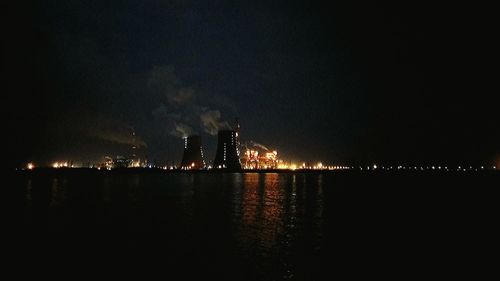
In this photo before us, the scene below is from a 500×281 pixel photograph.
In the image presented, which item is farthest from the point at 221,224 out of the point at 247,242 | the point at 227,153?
the point at 227,153

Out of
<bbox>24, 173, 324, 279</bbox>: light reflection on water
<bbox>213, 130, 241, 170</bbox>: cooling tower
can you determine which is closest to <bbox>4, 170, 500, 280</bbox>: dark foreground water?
<bbox>24, 173, 324, 279</bbox>: light reflection on water

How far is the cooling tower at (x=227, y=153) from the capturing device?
169m

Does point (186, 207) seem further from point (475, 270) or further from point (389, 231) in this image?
point (475, 270)

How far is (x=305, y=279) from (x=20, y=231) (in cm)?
1511

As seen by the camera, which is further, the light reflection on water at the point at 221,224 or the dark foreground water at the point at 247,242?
the light reflection on water at the point at 221,224

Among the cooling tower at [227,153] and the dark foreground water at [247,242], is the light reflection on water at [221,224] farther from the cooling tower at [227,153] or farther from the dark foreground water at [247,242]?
the cooling tower at [227,153]

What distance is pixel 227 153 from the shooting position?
175 meters

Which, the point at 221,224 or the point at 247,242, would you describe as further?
the point at 221,224

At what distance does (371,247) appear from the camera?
1741 cm

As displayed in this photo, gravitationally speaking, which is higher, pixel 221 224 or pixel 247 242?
pixel 221 224

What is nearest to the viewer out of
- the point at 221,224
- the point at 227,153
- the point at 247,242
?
the point at 247,242

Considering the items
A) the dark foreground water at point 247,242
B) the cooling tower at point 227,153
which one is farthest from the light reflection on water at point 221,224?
the cooling tower at point 227,153

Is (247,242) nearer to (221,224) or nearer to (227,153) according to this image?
(221,224)

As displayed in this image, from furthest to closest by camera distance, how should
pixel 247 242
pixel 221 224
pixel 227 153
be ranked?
pixel 227 153 → pixel 221 224 → pixel 247 242
